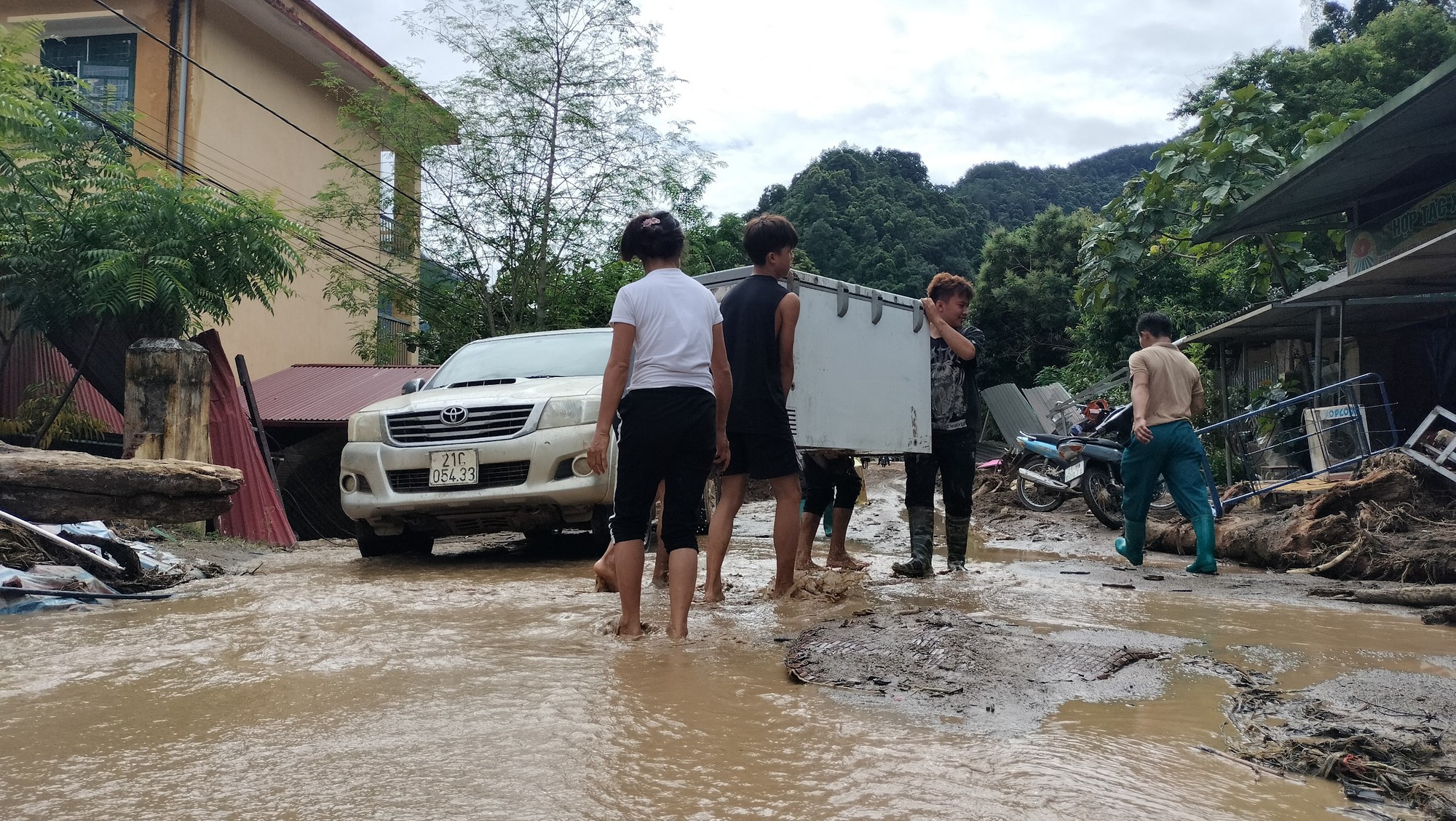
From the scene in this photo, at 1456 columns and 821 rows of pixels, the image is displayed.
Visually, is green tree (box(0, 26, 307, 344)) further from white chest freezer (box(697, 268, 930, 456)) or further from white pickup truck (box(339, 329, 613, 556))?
white chest freezer (box(697, 268, 930, 456))

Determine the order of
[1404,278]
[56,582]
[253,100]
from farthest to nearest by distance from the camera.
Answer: [253,100]
[1404,278]
[56,582]

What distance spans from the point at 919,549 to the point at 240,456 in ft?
22.2

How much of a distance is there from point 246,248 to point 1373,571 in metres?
8.51

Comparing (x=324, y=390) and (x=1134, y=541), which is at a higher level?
(x=324, y=390)

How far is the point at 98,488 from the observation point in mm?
5113

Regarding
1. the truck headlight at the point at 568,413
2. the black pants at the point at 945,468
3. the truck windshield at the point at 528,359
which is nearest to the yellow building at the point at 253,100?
the truck windshield at the point at 528,359

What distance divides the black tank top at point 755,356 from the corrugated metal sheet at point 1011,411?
1737 cm

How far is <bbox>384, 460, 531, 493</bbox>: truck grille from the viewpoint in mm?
6246

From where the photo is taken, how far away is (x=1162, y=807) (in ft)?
6.58

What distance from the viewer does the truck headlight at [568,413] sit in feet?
20.7

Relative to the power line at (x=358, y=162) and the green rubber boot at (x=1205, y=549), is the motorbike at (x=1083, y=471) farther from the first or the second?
the power line at (x=358, y=162)

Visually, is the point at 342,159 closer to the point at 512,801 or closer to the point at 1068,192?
the point at 512,801

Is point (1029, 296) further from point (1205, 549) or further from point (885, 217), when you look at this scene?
point (1205, 549)

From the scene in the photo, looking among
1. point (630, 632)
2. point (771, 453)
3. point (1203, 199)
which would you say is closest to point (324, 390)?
point (771, 453)
